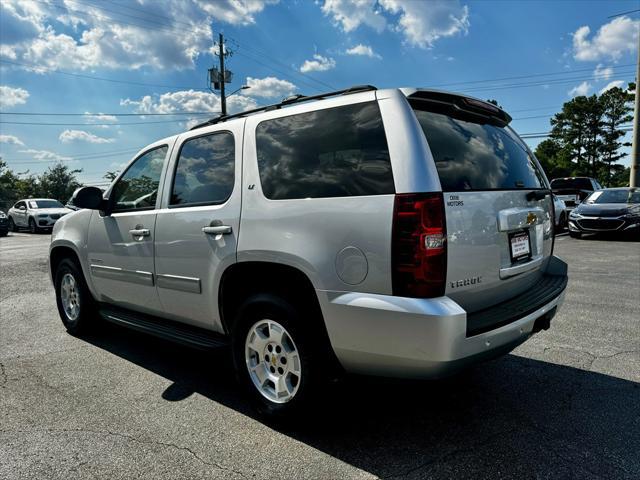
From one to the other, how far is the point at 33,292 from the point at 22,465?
564cm

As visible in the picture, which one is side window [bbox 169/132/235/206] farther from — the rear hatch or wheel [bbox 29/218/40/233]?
wheel [bbox 29/218/40/233]

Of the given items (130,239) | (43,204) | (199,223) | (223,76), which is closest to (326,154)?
(199,223)

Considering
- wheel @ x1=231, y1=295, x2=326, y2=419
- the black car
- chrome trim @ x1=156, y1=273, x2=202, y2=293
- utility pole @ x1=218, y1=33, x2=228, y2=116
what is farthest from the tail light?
utility pole @ x1=218, y1=33, x2=228, y2=116

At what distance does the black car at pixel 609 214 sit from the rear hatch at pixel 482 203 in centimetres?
1112

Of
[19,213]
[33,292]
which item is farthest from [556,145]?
[33,292]

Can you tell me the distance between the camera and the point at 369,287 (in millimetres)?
A: 2348

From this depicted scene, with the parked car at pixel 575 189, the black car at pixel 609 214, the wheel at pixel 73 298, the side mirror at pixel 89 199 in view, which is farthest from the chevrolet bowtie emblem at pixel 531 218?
the parked car at pixel 575 189

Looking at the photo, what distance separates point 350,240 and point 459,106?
1.17 metres

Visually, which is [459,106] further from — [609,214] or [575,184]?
[575,184]

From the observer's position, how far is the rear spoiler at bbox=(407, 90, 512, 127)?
8.48ft

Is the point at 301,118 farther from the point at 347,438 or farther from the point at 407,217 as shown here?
the point at 347,438

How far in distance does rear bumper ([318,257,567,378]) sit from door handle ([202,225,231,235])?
2.81 feet

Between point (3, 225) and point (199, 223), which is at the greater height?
point (199, 223)

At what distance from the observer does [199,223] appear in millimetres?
3227
